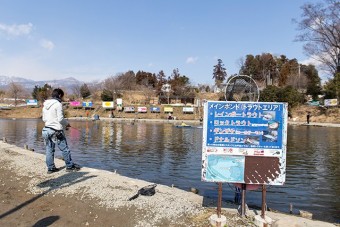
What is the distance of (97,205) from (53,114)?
321 centimetres

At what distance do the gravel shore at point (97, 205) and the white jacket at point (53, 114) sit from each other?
1.50 m

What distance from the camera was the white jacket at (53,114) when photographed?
347 inches

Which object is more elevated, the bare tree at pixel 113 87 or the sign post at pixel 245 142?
the bare tree at pixel 113 87

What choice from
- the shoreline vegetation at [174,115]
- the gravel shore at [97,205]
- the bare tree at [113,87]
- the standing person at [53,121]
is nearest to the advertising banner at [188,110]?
the shoreline vegetation at [174,115]

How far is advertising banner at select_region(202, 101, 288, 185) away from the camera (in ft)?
20.5

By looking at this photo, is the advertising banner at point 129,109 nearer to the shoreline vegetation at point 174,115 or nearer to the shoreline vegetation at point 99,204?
the shoreline vegetation at point 174,115

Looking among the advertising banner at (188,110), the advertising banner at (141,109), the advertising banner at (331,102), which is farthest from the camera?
the advertising banner at (141,109)

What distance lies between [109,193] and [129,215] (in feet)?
4.82

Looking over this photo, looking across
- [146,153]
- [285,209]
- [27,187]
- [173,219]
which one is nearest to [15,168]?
[27,187]

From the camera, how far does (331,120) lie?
2073 inches

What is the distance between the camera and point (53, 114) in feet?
29.2

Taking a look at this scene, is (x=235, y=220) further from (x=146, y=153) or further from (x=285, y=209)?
(x=146, y=153)

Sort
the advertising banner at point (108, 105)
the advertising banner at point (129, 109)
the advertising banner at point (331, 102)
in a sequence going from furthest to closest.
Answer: the advertising banner at point (108, 105) < the advertising banner at point (129, 109) < the advertising banner at point (331, 102)

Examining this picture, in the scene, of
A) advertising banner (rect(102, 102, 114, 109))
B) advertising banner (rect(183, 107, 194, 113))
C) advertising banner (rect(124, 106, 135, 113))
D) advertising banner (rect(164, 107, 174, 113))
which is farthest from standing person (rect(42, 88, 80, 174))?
advertising banner (rect(102, 102, 114, 109))
